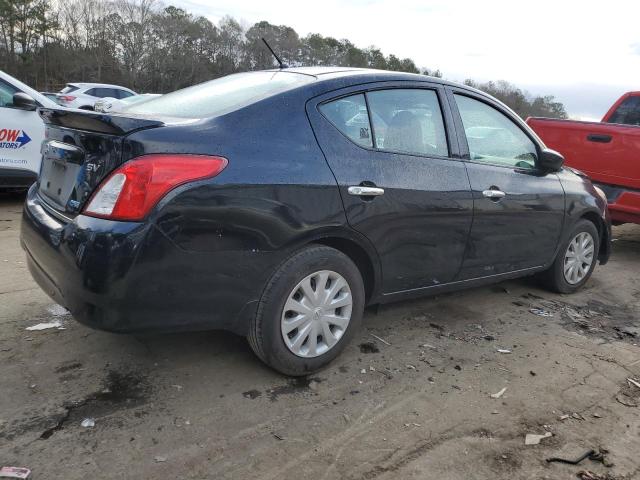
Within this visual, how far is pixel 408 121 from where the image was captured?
3479 mm

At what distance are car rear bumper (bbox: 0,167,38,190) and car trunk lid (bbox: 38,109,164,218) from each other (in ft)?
13.2

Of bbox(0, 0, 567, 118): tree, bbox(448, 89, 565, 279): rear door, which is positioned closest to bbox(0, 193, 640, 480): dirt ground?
bbox(448, 89, 565, 279): rear door

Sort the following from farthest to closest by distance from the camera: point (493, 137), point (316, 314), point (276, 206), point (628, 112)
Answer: point (628, 112)
point (493, 137)
point (316, 314)
point (276, 206)

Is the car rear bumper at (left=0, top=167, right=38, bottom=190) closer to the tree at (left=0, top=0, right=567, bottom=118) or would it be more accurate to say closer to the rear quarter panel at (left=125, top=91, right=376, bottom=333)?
the rear quarter panel at (left=125, top=91, right=376, bottom=333)

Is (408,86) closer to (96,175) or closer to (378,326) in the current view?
(378,326)

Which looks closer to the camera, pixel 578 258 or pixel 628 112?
pixel 578 258

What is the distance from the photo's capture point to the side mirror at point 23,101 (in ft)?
20.0

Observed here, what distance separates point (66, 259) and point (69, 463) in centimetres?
88

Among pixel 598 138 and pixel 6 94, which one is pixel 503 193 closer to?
pixel 598 138

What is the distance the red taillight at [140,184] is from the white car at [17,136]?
15.4 ft

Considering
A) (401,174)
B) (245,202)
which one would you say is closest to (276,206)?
(245,202)

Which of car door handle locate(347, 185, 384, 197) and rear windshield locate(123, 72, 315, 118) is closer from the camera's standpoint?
rear windshield locate(123, 72, 315, 118)

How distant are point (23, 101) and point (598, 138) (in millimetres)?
6630

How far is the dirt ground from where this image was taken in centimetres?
239
